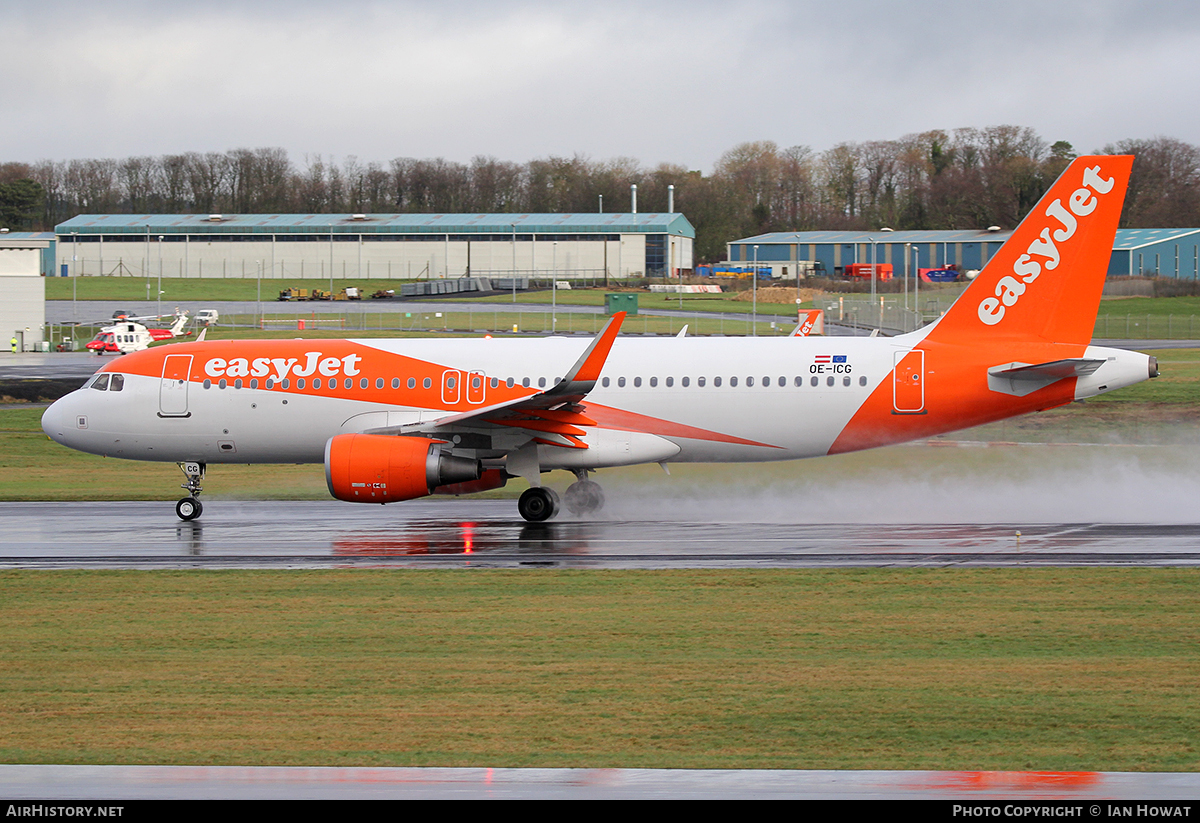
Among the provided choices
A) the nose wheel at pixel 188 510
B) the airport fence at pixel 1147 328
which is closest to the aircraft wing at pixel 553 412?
the nose wheel at pixel 188 510

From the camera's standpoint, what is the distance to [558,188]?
141750mm

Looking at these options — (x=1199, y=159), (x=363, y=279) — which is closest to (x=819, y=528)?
(x=363, y=279)

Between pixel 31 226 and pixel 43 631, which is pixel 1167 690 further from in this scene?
pixel 31 226

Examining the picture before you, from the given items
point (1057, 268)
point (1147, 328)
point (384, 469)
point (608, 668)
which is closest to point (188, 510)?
point (384, 469)

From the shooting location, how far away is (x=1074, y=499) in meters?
24.0

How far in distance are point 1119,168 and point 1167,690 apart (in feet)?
45.9

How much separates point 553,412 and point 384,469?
3.26 m

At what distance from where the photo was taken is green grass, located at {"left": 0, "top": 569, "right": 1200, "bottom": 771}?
9336 mm

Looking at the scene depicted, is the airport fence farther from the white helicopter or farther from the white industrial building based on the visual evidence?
the white industrial building

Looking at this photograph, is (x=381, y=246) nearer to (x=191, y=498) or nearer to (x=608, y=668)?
(x=191, y=498)

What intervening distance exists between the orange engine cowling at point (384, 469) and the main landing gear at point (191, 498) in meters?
3.86

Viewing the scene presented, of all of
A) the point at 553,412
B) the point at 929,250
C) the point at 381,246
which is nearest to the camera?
the point at 553,412

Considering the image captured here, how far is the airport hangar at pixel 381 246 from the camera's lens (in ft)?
360

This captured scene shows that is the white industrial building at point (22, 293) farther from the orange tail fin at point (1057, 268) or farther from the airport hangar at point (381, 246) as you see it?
the orange tail fin at point (1057, 268)
